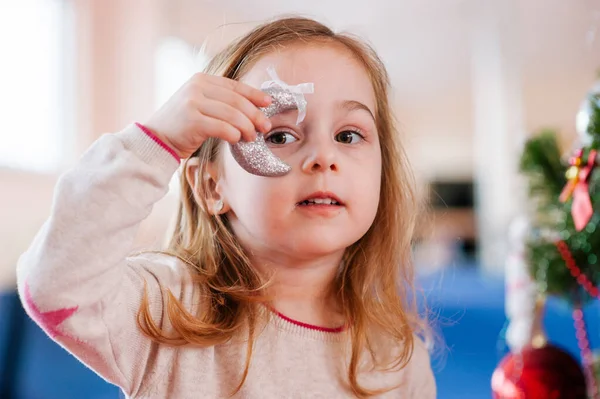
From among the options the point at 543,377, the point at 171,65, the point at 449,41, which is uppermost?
the point at 449,41

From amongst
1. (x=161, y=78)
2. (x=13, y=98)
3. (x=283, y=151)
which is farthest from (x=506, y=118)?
(x=283, y=151)

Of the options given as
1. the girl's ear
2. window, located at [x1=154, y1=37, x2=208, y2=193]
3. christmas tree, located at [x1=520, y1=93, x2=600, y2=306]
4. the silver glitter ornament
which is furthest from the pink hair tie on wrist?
window, located at [x1=154, y1=37, x2=208, y2=193]

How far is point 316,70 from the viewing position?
74 cm

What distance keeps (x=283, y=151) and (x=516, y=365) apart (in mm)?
575

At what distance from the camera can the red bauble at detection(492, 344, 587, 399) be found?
94 centimetres

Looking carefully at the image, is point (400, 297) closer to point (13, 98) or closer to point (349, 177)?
point (349, 177)

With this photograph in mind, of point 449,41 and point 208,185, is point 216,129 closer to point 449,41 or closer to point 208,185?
point 208,185

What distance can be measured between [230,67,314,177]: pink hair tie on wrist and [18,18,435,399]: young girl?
0.02m

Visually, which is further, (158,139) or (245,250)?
(245,250)

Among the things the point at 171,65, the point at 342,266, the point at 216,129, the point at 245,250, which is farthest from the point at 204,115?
the point at 171,65

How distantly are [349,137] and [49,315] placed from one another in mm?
421

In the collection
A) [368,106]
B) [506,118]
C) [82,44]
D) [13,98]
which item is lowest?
[368,106]

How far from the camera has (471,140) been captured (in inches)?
296

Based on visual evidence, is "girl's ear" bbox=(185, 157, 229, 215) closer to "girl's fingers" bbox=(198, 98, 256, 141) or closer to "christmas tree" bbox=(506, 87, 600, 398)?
"girl's fingers" bbox=(198, 98, 256, 141)
